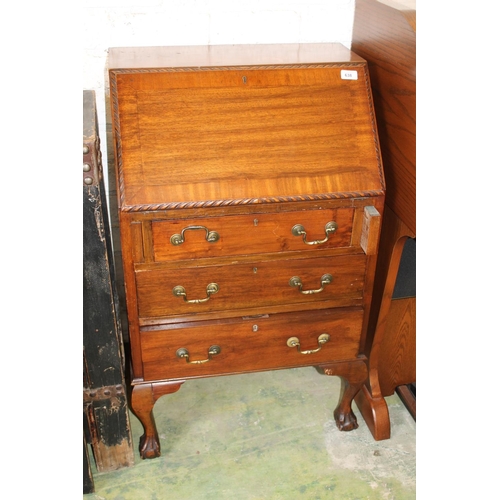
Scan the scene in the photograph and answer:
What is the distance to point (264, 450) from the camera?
206 centimetres

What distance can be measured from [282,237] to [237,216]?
0.15 meters

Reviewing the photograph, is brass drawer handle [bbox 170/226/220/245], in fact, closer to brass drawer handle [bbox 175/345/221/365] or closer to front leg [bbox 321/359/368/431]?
brass drawer handle [bbox 175/345/221/365]

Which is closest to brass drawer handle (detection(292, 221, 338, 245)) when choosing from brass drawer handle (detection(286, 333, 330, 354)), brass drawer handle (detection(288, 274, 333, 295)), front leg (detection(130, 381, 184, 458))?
brass drawer handle (detection(288, 274, 333, 295))

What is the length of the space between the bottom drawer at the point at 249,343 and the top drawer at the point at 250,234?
25 centimetres

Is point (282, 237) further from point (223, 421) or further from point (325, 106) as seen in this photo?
point (223, 421)

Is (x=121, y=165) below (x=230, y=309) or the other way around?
the other way around

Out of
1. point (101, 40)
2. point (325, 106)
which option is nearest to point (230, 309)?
point (325, 106)

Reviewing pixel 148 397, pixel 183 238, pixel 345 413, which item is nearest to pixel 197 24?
pixel 183 238

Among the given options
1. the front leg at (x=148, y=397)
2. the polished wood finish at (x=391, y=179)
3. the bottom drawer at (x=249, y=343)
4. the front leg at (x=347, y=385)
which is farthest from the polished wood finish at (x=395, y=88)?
the front leg at (x=148, y=397)

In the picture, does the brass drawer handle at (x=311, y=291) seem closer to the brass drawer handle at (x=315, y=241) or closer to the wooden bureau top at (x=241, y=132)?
the brass drawer handle at (x=315, y=241)

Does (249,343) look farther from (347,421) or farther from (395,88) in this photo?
(395,88)

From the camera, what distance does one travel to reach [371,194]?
64.6 inches

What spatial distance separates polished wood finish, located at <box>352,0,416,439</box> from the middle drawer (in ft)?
0.70

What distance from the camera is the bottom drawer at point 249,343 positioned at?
177 centimetres
